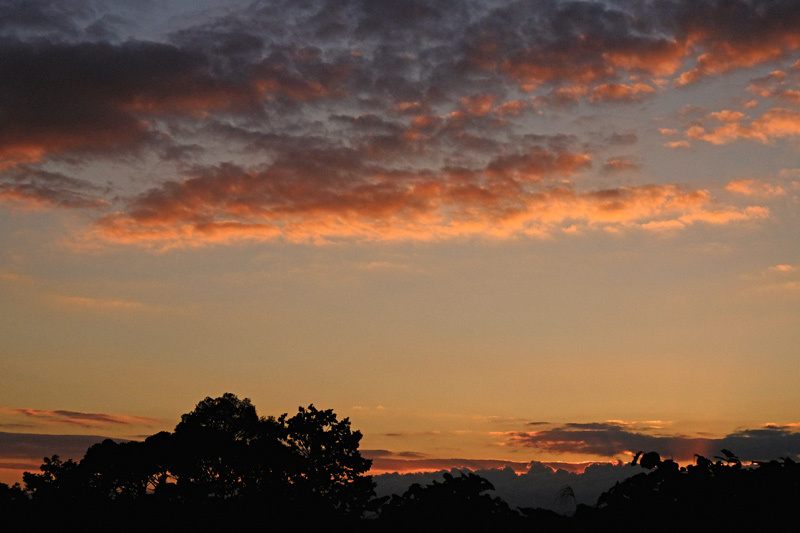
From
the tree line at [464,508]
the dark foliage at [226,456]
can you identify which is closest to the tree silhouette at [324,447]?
the dark foliage at [226,456]

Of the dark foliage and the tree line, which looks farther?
the dark foliage

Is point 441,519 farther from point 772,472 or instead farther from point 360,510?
point 772,472

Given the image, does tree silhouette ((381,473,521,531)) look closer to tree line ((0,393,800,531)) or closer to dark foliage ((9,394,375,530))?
tree line ((0,393,800,531))

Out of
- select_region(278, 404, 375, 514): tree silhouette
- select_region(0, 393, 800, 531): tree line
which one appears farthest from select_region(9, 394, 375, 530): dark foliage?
select_region(0, 393, 800, 531): tree line

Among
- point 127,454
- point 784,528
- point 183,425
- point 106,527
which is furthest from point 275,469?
point 784,528

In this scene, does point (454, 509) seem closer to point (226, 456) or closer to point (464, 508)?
point (464, 508)

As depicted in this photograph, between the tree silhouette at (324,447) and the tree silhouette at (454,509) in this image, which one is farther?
the tree silhouette at (324,447)

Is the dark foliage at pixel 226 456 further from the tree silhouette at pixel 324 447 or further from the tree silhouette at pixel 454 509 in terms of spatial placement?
the tree silhouette at pixel 454 509

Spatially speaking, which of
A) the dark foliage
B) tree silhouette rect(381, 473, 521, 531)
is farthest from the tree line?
the dark foliage

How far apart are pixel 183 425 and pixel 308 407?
10348 millimetres

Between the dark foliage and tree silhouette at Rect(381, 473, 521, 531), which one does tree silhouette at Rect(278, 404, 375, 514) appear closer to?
the dark foliage

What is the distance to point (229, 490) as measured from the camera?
5994 cm

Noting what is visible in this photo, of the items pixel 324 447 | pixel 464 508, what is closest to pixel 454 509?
pixel 464 508

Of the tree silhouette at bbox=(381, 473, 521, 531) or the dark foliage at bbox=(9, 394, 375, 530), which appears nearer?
the tree silhouette at bbox=(381, 473, 521, 531)
